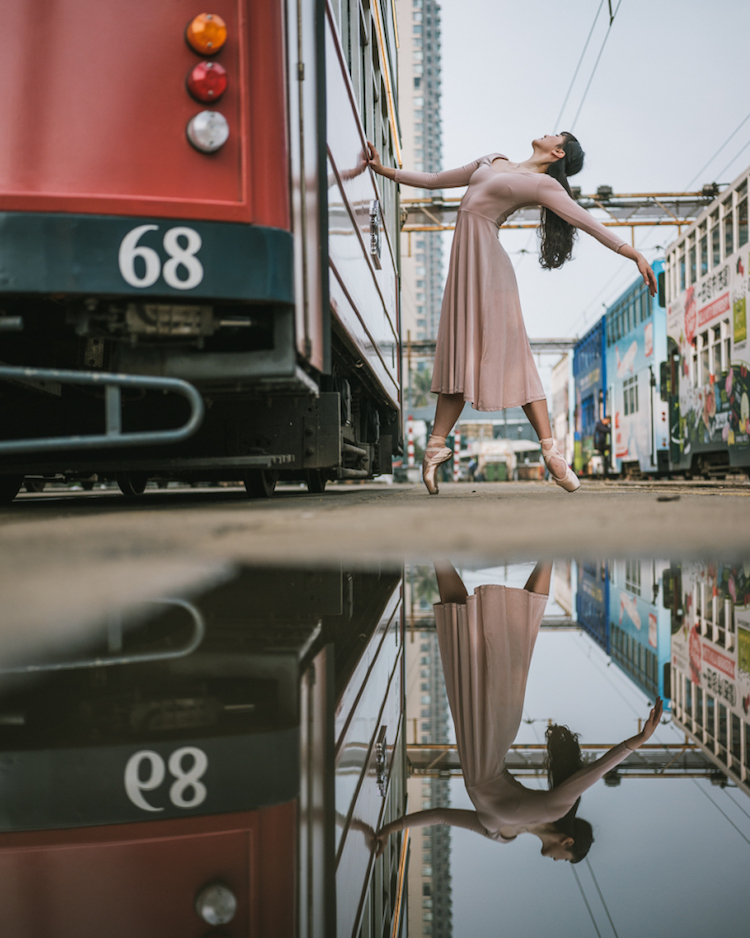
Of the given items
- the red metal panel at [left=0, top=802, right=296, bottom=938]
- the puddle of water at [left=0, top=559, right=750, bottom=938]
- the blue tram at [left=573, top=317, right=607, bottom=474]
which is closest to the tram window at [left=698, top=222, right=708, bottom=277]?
the blue tram at [left=573, top=317, right=607, bottom=474]

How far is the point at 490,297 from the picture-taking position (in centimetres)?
517

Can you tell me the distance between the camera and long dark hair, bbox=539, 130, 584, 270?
17.6ft

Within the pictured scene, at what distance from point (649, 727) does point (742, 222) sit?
39.4ft

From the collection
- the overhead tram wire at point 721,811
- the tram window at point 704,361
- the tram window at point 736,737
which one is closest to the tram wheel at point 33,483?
the tram window at point 736,737

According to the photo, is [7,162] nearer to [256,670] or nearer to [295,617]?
[295,617]

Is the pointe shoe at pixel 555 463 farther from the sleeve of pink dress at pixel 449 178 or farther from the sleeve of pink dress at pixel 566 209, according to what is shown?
the sleeve of pink dress at pixel 449 178

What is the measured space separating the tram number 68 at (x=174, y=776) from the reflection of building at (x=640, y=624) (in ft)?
1.81

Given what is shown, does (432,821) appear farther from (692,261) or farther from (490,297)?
(692,261)

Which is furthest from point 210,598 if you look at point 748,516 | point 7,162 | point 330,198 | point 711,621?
point 330,198

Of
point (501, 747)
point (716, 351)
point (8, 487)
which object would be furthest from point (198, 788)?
point (716, 351)

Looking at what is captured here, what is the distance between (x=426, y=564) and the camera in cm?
193

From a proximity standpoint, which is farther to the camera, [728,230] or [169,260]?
[728,230]

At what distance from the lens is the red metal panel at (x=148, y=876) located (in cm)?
51

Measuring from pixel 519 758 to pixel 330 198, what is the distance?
11.3 feet
